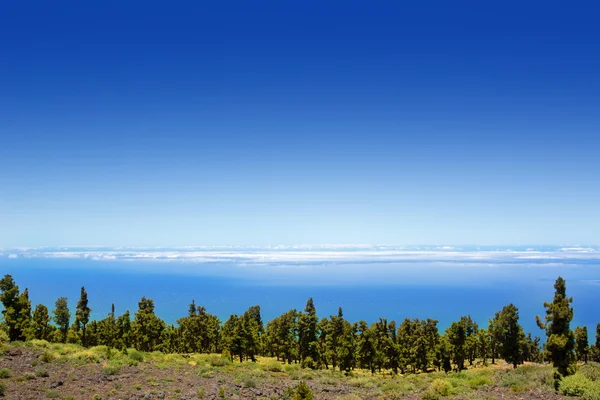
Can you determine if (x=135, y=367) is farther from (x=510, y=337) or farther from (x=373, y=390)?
(x=510, y=337)

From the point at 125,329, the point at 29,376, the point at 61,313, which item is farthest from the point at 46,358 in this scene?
the point at 61,313

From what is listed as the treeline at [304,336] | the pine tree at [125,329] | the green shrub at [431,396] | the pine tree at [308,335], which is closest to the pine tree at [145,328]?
the treeline at [304,336]

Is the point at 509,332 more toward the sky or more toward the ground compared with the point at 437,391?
more toward the ground

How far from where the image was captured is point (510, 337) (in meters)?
63.8

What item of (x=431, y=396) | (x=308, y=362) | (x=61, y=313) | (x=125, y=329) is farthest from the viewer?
(x=125, y=329)

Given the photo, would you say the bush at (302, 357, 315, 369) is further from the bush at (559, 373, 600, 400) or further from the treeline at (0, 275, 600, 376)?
the bush at (559, 373, 600, 400)

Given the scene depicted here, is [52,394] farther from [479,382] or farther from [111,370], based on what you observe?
[479,382]

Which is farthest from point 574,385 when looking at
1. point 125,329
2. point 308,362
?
point 125,329

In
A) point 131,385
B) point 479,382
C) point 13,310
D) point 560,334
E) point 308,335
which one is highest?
point 560,334

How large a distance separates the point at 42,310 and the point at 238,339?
49.2 meters

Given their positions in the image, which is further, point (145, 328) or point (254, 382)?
point (145, 328)

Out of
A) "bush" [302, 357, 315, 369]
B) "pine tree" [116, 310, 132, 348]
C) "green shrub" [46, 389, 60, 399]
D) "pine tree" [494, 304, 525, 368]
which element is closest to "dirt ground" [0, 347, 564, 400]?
"green shrub" [46, 389, 60, 399]

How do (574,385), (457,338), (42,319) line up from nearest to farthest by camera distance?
(574,385) → (457,338) → (42,319)

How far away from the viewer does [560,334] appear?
3122 cm
